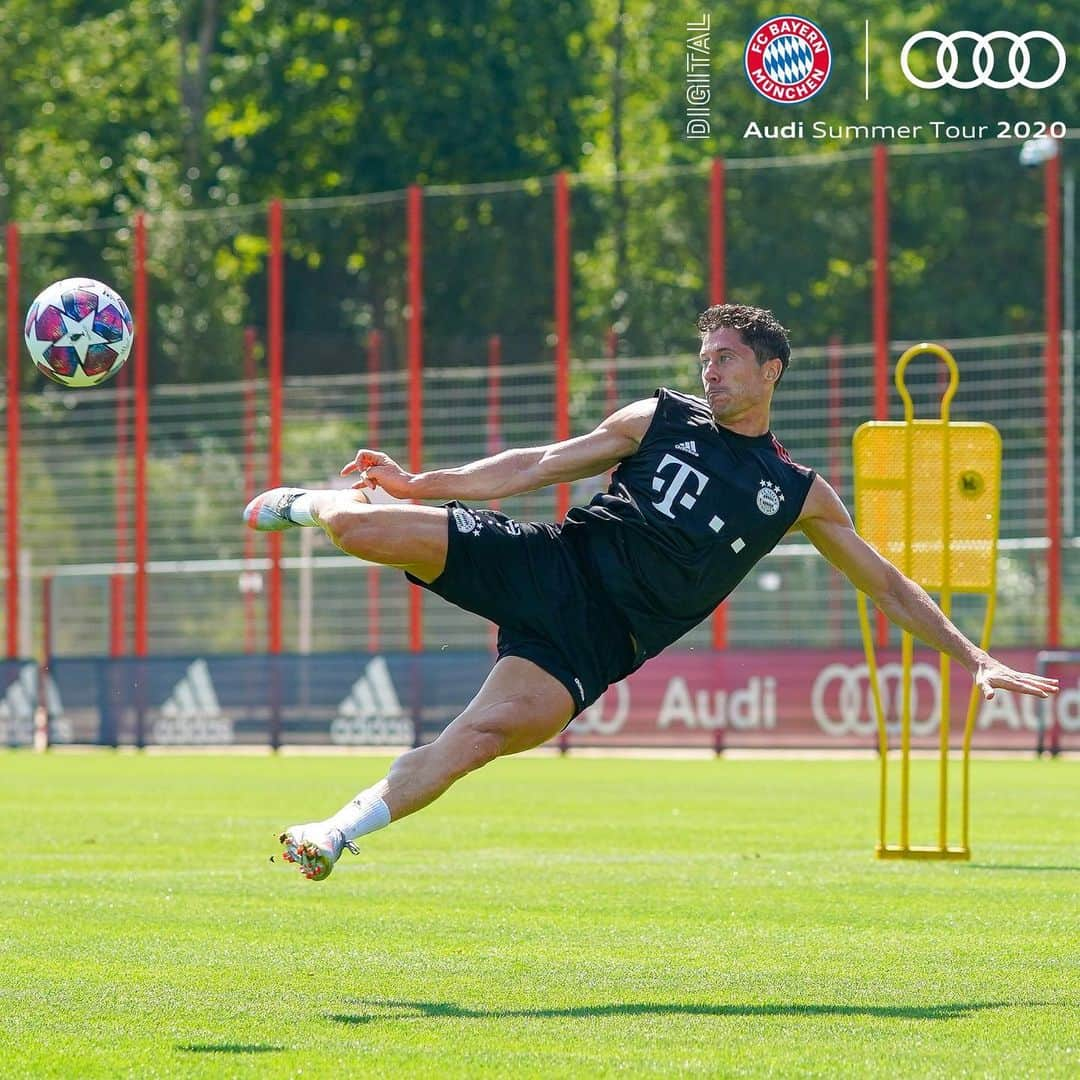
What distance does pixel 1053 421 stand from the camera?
1113 inches

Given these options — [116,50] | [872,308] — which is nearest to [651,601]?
[872,308]

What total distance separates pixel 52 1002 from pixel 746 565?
3.25 meters

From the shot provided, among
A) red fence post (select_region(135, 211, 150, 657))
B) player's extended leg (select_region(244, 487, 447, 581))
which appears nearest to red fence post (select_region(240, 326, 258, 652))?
red fence post (select_region(135, 211, 150, 657))

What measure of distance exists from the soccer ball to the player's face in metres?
3.38

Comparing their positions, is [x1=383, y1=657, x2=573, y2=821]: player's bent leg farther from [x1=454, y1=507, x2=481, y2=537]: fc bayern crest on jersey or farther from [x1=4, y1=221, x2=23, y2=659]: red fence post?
[x1=4, y1=221, x2=23, y2=659]: red fence post

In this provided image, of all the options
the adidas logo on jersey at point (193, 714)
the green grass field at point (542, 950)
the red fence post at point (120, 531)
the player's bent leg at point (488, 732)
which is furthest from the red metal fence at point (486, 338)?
the player's bent leg at point (488, 732)

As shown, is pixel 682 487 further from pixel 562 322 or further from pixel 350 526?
pixel 562 322

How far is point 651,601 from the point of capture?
9.05 m

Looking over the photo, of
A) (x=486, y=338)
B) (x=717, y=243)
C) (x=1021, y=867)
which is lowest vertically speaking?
(x=1021, y=867)

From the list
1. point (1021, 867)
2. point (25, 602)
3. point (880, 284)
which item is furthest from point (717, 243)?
point (1021, 867)

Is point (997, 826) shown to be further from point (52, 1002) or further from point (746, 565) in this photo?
point (52, 1002)

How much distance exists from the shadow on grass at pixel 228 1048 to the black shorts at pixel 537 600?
227cm

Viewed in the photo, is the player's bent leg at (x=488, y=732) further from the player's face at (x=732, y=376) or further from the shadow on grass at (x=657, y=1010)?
the player's face at (x=732, y=376)

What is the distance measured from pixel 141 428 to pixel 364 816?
27.0 m
